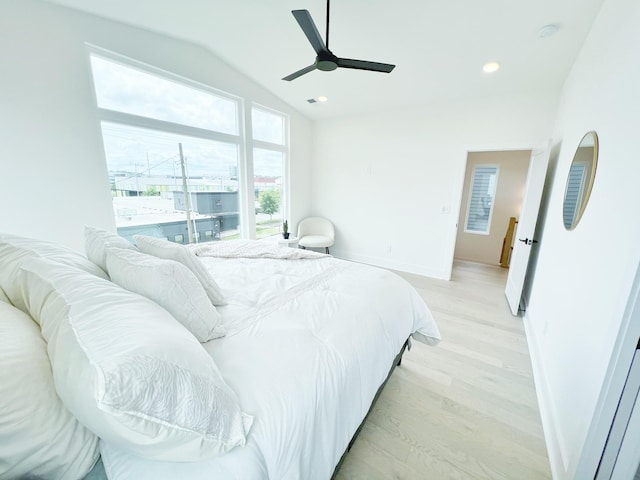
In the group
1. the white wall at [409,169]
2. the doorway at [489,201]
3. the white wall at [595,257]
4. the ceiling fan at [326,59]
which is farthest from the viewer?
the doorway at [489,201]

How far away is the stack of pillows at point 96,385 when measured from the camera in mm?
531

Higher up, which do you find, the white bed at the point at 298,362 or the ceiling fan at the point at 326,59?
the ceiling fan at the point at 326,59

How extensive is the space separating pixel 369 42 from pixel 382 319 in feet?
8.64

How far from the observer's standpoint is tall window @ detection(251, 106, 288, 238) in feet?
12.8

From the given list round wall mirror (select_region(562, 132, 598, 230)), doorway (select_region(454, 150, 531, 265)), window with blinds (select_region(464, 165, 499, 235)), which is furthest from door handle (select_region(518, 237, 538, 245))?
window with blinds (select_region(464, 165, 499, 235))

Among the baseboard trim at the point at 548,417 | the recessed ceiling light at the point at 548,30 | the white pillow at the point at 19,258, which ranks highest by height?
the recessed ceiling light at the point at 548,30

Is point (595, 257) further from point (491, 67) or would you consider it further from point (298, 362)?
point (491, 67)

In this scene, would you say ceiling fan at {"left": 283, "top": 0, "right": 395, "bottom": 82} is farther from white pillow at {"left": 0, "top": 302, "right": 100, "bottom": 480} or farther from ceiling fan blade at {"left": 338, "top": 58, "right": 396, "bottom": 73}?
white pillow at {"left": 0, "top": 302, "right": 100, "bottom": 480}

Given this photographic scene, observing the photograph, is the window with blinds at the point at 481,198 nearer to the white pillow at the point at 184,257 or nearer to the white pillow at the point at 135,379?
the white pillow at the point at 184,257

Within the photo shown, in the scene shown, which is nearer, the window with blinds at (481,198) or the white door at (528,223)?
the white door at (528,223)

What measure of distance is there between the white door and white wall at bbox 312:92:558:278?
514 mm

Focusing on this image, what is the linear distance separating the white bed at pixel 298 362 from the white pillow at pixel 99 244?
0.97 feet

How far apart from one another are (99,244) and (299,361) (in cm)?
115

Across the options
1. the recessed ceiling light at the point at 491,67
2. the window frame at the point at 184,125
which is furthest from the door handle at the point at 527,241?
the window frame at the point at 184,125
